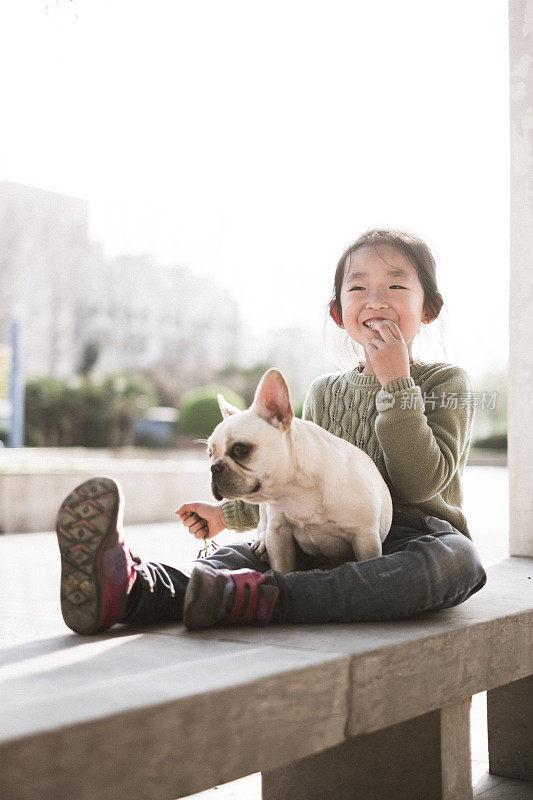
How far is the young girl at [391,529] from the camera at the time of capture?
1.76m

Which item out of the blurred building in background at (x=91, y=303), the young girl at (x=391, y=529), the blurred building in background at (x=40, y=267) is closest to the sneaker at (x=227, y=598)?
the young girl at (x=391, y=529)

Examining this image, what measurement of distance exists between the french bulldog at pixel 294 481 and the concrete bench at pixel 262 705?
0.25m

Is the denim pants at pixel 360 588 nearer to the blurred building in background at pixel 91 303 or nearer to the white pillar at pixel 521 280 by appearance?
the white pillar at pixel 521 280

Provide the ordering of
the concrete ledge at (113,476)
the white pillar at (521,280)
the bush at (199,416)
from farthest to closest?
the bush at (199,416), the concrete ledge at (113,476), the white pillar at (521,280)

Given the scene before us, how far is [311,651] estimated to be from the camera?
1.62m

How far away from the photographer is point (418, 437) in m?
2.17

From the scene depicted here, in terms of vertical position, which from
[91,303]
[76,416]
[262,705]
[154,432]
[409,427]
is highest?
[91,303]

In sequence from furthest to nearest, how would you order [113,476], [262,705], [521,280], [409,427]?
[113,476] < [521,280] < [409,427] < [262,705]

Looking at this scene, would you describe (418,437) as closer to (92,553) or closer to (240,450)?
(240,450)

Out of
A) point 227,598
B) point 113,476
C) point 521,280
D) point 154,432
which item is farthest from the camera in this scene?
point 154,432

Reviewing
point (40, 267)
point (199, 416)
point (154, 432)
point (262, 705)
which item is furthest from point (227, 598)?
point (40, 267)

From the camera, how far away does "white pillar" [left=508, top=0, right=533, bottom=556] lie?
3467 millimetres

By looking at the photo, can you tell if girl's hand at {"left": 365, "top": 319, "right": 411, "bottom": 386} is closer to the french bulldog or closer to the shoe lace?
the french bulldog

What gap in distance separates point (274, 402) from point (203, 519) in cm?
66
